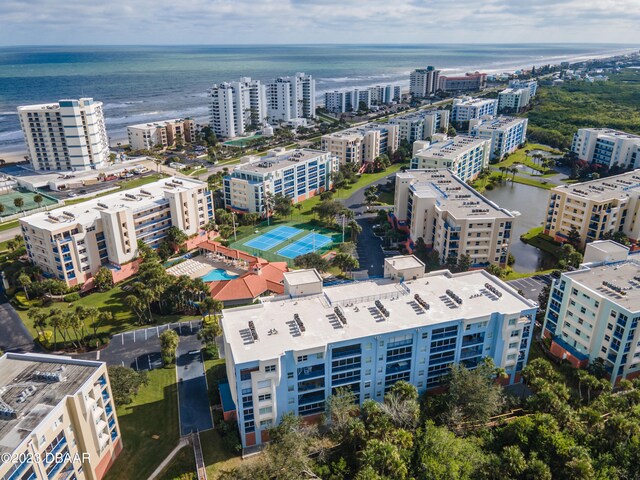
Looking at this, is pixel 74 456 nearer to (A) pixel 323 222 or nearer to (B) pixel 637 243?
(A) pixel 323 222

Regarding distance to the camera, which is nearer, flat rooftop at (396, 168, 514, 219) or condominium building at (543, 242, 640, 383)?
condominium building at (543, 242, 640, 383)

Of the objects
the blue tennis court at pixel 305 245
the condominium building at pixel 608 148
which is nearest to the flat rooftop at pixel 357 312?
the blue tennis court at pixel 305 245

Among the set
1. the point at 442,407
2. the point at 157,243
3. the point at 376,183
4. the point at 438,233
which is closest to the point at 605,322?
the point at 442,407

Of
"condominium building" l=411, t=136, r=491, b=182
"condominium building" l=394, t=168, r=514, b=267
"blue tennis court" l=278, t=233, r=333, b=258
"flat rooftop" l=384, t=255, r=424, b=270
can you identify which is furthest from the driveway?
"condominium building" l=411, t=136, r=491, b=182

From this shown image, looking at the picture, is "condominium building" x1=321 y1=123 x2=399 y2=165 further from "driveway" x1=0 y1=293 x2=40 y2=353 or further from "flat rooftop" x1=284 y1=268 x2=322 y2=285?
"driveway" x1=0 y1=293 x2=40 y2=353

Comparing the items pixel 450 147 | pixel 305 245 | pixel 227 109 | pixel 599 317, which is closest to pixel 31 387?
pixel 305 245

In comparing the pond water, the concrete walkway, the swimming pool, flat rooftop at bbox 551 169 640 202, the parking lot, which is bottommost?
the concrete walkway

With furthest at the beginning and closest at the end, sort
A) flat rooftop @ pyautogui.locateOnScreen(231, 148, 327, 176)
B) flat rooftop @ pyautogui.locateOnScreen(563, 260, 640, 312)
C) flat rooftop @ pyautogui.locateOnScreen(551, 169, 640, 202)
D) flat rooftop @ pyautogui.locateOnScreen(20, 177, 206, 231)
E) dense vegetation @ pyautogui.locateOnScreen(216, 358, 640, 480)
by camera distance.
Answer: flat rooftop @ pyautogui.locateOnScreen(231, 148, 327, 176)
flat rooftop @ pyautogui.locateOnScreen(551, 169, 640, 202)
flat rooftop @ pyautogui.locateOnScreen(20, 177, 206, 231)
flat rooftop @ pyautogui.locateOnScreen(563, 260, 640, 312)
dense vegetation @ pyautogui.locateOnScreen(216, 358, 640, 480)
